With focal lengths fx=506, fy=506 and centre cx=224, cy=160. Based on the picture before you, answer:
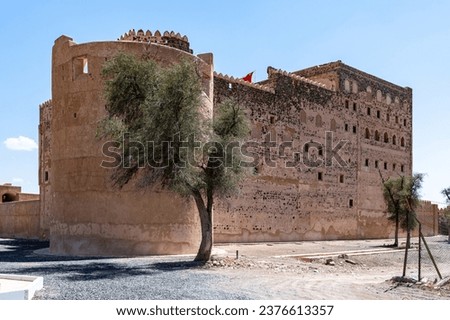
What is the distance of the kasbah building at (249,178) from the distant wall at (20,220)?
0.18 ft

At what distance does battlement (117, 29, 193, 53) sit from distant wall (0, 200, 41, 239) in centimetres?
1060

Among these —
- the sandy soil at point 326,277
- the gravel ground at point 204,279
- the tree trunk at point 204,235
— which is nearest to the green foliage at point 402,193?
the sandy soil at point 326,277

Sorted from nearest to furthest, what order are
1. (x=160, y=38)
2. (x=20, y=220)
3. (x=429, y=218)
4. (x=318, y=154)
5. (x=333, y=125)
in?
1. (x=160, y=38)
2. (x=20, y=220)
3. (x=318, y=154)
4. (x=333, y=125)
5. (x=429, y=218)

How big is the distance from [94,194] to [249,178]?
999 cm

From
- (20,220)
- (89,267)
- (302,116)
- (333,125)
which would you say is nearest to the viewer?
(89,267)

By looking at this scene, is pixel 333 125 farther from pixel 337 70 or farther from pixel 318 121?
pixel 337 70

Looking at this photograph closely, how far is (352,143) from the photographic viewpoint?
3072cm

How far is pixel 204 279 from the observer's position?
1009 cm

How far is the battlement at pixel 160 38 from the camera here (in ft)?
62.2

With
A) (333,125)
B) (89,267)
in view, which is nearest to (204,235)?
(89,267)

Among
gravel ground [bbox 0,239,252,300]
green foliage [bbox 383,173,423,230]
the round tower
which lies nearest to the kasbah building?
the round tower

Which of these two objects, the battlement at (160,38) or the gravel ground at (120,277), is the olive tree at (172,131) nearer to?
the gravel ground at (120,277)

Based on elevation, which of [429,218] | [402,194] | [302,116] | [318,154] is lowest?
[429,218]
